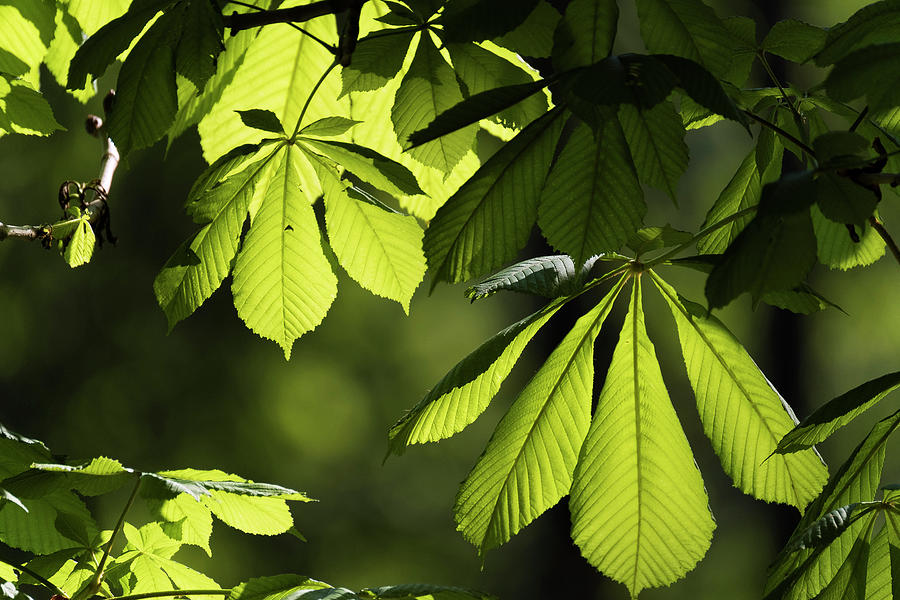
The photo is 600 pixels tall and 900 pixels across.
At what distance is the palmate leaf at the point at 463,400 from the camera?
69 cm

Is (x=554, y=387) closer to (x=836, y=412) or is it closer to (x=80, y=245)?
(x=836, y=412)

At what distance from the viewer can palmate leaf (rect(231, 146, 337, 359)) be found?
32.1 inches

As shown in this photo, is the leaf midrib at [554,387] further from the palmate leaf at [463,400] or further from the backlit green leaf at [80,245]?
the backlit green leaf at [80,245]

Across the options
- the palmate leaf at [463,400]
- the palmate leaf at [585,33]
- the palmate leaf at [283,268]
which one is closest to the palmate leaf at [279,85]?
the palmate leaf at [283,268]

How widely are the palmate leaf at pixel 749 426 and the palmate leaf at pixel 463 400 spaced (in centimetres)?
13

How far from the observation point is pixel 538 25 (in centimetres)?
63

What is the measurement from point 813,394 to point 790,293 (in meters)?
5.07

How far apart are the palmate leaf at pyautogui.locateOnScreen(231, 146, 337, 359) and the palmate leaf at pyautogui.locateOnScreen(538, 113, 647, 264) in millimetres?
337

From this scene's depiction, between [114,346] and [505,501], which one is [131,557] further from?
[114,346]

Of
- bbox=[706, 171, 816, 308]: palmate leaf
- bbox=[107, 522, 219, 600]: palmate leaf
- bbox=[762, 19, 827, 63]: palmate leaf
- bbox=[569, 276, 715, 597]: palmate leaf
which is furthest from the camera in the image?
bbox=[107, 522, 219, 600]: palmate leaf

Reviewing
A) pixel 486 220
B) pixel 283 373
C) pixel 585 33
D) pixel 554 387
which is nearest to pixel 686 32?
pixel 585 33

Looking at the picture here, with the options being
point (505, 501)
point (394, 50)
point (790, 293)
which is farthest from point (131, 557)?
point (790, 293)

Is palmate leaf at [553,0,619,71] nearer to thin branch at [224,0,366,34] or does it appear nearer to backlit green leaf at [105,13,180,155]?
thin branch at [224,0,366,34]

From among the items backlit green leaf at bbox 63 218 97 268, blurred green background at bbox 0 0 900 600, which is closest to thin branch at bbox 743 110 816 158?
backlit green leaf at bbox 63 218 97 268
